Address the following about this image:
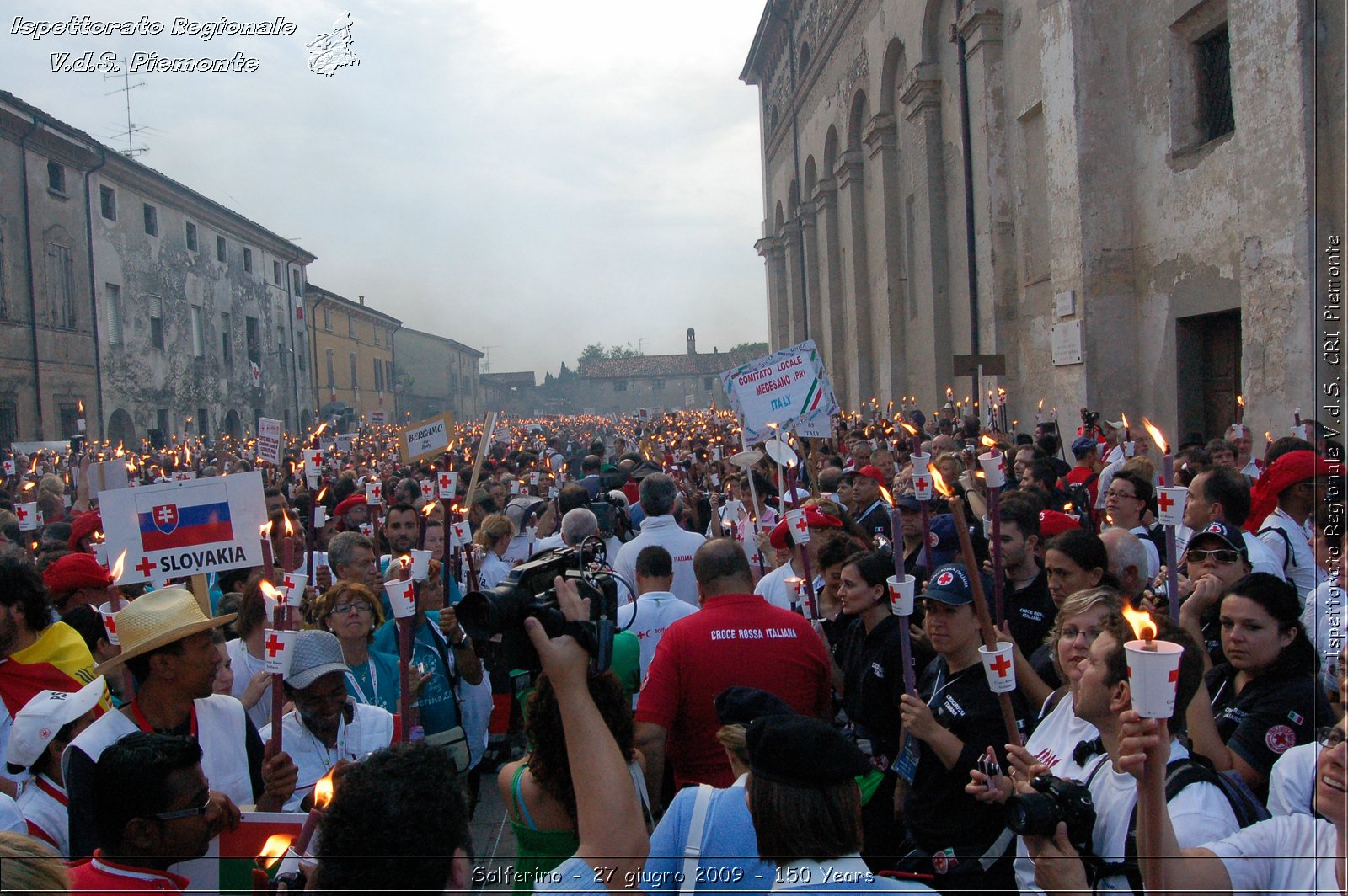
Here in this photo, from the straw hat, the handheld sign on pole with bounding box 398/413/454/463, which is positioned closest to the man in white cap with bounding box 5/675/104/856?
the straw hat

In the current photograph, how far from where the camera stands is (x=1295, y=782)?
261 cm

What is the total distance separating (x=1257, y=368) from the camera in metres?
11.2

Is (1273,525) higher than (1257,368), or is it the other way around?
(1257,368)

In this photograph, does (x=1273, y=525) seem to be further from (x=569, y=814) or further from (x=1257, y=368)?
(x=1257, y=368)

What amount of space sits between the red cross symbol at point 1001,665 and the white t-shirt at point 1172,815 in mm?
406

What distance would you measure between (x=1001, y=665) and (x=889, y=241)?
2470 centimetres

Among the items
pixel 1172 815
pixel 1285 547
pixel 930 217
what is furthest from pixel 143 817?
pixel 930 217

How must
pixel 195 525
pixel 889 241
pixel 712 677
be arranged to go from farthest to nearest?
pixel 889 241
pixel 195 525
pixel 712 677

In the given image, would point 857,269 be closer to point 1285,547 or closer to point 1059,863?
point 1285,547

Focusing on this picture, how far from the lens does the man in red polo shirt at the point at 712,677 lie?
3.92 m

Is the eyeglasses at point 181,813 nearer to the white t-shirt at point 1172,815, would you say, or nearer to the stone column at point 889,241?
the white t-shirt at point 1172,815

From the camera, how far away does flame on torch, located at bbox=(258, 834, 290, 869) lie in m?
2.84

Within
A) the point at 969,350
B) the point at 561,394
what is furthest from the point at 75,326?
the point at 561,394

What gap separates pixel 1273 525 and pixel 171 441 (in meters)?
35.1
